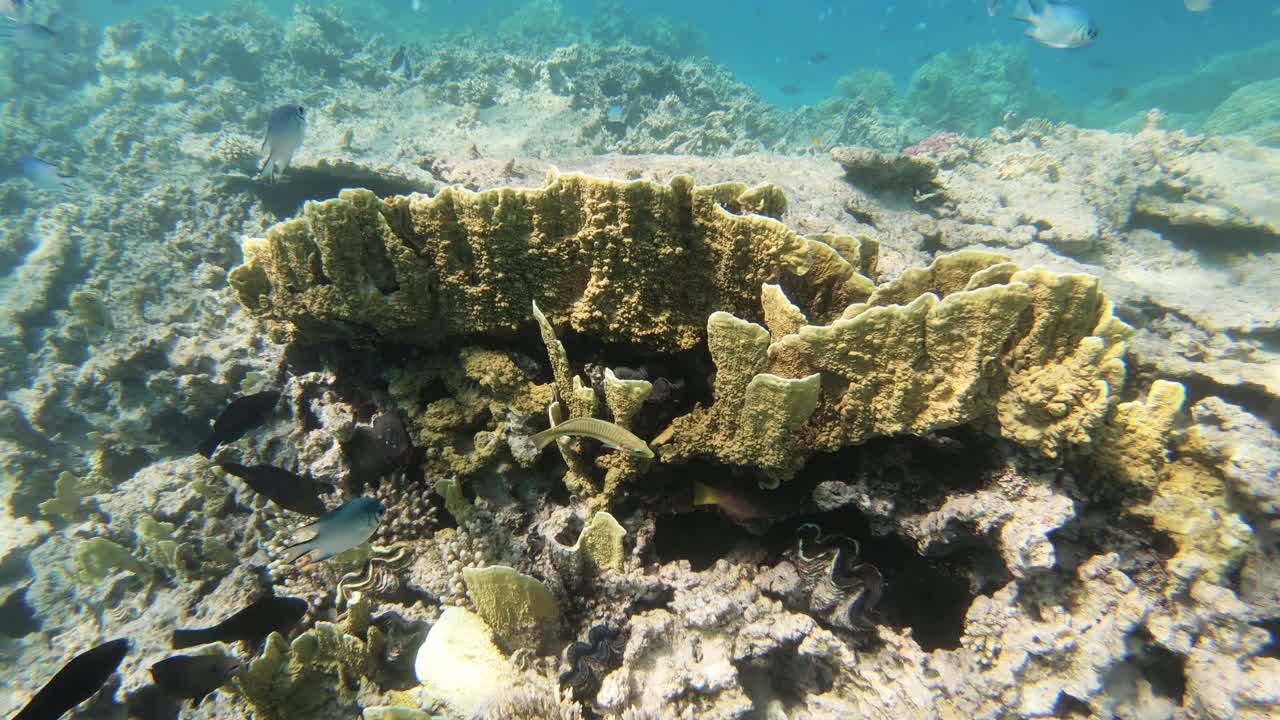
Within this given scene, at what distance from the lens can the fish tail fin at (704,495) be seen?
261 centimetres

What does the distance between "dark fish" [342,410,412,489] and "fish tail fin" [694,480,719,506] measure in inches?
74.7

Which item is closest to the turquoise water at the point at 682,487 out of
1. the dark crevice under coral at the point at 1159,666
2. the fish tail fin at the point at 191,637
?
the dark crevice under coral at the point at 1159,666

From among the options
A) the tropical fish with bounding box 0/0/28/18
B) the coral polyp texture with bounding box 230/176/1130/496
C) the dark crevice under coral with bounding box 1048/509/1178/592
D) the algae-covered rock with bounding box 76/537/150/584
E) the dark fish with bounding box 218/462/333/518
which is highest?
the tropical fish with bounding box 0/0/28/18

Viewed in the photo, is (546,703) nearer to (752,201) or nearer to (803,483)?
(803,483)

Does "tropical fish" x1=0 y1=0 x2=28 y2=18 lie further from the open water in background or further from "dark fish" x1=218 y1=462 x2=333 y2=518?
the open water in background

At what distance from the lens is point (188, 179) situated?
10.0 meters

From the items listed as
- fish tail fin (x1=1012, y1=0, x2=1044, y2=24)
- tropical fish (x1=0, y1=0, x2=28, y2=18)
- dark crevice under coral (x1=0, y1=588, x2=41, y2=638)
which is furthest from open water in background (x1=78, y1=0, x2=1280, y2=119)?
dark crevice under coral (x1=0, y1=588, x2=41, y2=638)

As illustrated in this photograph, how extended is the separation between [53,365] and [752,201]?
10318 mm

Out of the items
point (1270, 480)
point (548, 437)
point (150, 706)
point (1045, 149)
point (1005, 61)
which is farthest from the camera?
point (1005, 61)

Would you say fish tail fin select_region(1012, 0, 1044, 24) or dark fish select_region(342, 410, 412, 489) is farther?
fish tail fin select_region(1012, 0, 1044, 24)

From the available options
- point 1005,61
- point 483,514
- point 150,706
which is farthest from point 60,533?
point 1005,61

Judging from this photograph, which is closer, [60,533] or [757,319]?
[757,319]

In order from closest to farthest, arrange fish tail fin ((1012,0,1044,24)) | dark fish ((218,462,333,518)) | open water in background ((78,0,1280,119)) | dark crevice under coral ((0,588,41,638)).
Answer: dark fish ((218,462,333,518))
dark crevice under coral ((0,588,41,638))
fish tail fin ((1012,0,1044,24))
open water in background ((78,0,1280,119))

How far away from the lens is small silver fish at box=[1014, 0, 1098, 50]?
828cm
